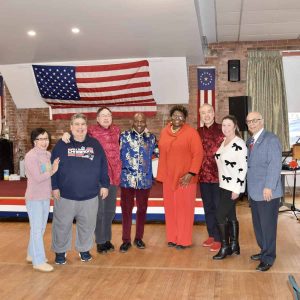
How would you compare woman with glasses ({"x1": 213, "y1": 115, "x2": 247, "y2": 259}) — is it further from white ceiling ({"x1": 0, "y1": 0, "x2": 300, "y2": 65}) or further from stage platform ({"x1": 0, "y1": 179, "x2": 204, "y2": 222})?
white ceiling ({"x1": 0, "y1": 0, "x2": 300, "y2": 65})

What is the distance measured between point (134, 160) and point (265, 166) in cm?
131

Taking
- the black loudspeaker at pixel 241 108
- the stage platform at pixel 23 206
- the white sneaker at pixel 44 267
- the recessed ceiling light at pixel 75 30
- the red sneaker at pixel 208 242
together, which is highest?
the recessed ceiling light at pixel 75 30

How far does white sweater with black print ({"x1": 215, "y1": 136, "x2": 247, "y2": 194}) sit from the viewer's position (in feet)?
12.8

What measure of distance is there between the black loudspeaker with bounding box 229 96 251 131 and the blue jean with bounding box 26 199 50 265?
15.1 feet

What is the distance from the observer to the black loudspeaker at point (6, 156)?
8.73 meters

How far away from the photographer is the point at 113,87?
835cm

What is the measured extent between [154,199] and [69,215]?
79.1 inches

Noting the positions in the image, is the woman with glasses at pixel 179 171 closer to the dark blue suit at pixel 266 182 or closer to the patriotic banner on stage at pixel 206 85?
the dark blue suit at pixel 266 182

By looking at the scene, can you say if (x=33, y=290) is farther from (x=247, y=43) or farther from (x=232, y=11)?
(x=247, y=43)

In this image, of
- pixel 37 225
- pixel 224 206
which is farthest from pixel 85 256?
pixel 224 206

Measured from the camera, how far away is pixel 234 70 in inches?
334

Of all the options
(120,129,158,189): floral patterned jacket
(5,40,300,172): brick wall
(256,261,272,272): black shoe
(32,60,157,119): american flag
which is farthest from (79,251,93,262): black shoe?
(5,40,300,172): brick wall

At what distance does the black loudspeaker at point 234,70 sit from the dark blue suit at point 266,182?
487cm

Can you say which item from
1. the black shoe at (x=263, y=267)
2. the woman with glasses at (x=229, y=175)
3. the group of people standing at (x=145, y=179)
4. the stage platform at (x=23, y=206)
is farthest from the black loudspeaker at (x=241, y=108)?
the black shoe at (x=263, y=267)
